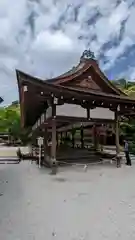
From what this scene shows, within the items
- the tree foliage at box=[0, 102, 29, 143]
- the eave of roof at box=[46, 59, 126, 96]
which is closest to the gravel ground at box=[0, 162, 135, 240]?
the eave of roof at box=[46, 59, 126, 96]

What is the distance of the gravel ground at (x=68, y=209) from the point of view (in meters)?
3.91

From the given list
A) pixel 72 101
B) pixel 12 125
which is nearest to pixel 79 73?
pixel 72 101

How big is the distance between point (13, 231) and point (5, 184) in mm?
4423

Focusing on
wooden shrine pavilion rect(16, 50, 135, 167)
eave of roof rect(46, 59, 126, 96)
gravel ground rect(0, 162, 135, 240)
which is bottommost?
gravel ground rect(0, 162, 135, 240)

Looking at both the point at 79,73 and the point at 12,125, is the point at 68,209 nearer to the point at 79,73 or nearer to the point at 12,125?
the point at 79,73

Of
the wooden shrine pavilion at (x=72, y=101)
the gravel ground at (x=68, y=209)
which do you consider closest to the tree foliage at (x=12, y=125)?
the wooden shrine pavilion at (x=72, y=101)

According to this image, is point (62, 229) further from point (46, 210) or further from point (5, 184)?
point (5, 184)

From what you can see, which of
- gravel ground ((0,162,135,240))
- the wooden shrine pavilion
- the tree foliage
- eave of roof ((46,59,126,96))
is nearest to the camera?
gravel ground ((0,162,135,240))

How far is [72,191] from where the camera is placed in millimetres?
6934

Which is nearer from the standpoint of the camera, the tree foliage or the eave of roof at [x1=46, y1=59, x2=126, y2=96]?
the eave of roof at [x1=46, y1=59, x2=126, y2=96]

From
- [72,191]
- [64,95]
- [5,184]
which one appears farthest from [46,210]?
[64,95]

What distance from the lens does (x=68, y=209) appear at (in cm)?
525

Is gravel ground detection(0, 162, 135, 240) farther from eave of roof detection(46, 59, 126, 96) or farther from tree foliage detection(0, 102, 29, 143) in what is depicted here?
tree foliage detection(0, 102, 29, 143)

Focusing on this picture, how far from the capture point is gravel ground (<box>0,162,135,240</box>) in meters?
3.91
